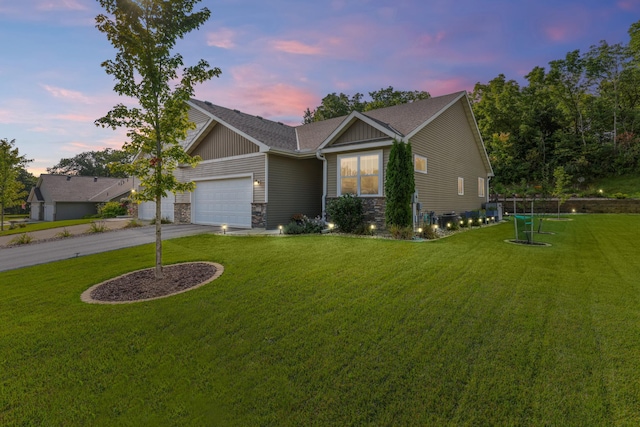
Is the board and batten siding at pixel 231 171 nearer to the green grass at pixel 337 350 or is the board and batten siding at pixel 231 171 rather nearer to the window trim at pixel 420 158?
the window trim at pixel 420 158

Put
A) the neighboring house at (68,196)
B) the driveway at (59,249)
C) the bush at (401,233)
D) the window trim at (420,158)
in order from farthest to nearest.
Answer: the neighboring house at (68,196) < the window trim at (420,158) < the bush at (401,233) < the driveway at (59,249)

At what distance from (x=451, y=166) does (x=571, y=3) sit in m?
7.69

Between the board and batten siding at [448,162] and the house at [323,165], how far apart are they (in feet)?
0.15

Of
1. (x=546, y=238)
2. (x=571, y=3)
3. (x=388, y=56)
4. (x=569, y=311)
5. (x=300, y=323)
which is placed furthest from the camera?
(x=388, y=56)

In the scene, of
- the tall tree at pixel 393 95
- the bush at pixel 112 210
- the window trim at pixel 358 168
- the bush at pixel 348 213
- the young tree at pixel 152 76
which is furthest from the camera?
the tall tree at pixel 393 95

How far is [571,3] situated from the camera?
11422 millimetres

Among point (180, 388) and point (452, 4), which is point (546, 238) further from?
point (180, 388)

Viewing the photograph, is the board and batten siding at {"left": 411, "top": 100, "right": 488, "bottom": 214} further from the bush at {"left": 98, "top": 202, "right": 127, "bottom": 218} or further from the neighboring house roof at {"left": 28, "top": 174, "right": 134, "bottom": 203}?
the neighboring house roof at {"left": 28, "top": 174, "right": 134, "bottom": 203}

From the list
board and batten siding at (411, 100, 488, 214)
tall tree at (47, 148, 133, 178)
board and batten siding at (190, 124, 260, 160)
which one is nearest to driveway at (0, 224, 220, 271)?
board and batten siding at (190, 124, 260, 160)

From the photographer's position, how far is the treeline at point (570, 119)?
26.0 m

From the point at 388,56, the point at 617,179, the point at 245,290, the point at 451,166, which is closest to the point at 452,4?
the point at 388,56

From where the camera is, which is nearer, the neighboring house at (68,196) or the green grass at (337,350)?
the green grass at (337,350)

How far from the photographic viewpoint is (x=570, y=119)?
29953 mm

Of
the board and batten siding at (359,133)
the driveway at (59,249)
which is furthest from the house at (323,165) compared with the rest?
the driveway at (59,249)
